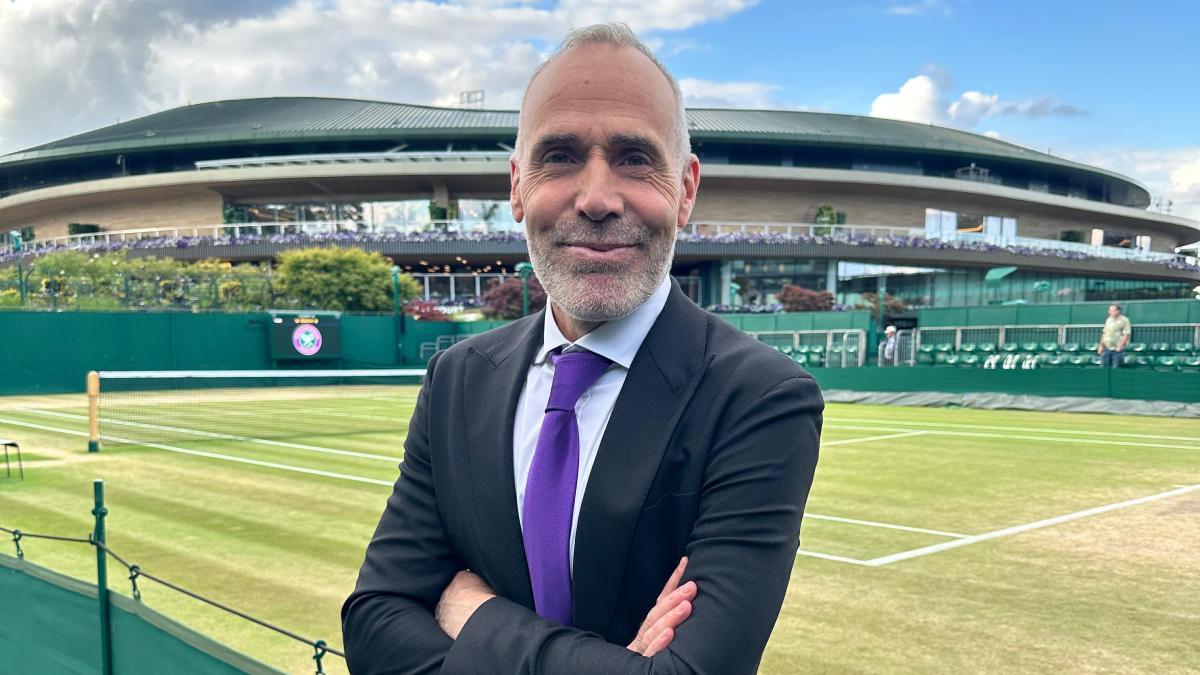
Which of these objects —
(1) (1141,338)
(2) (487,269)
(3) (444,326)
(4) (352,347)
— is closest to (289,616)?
(1) (1141,338)

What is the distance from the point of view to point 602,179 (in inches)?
79.5

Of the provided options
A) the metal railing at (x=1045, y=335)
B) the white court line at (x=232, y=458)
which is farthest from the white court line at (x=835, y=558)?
the metal railing at (x=1045, y=335)

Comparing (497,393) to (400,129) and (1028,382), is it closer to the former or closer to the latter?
(1028,382)

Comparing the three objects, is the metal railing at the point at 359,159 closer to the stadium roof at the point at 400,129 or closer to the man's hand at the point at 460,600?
the stadium roof at the point at 400,129

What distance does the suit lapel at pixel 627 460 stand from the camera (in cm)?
194

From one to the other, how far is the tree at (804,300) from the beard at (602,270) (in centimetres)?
5051

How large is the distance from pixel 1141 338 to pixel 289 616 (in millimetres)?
24967

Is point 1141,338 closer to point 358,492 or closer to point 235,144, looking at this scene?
point 358,492

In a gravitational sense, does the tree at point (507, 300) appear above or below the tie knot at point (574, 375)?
below

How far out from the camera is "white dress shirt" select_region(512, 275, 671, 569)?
2086 mm

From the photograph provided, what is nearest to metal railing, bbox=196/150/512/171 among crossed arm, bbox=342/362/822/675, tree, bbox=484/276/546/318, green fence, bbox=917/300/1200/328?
tree, bbox=484/276/546/318

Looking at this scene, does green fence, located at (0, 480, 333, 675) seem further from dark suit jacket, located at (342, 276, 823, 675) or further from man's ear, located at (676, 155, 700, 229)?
man's ear, located at (676, 155, 700, 229)

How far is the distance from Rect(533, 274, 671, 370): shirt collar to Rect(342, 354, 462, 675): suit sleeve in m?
0.58

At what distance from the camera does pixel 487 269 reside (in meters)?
62.8
